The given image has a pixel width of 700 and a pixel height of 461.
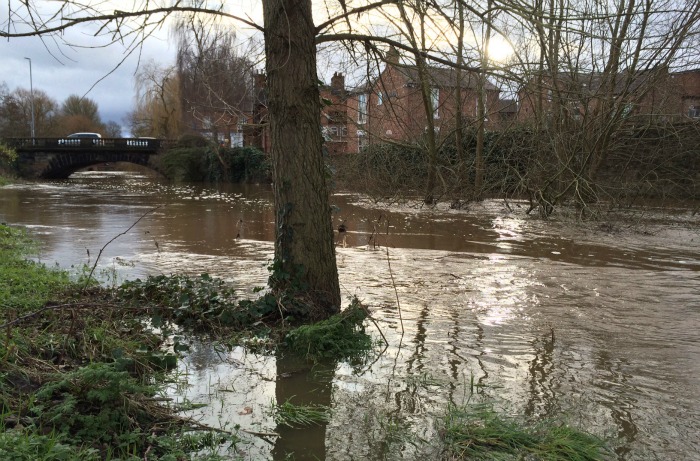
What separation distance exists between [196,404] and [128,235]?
9.38 m

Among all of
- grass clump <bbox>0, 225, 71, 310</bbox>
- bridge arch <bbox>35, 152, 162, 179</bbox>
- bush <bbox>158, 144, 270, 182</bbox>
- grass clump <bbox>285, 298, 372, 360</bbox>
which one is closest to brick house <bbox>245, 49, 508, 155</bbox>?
grass clump <bbox>285, 298, 372, 360</bbox>

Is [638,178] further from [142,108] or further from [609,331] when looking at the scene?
[142,108]

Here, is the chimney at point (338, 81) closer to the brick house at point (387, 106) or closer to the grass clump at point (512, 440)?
the brick house at point (387, 106)

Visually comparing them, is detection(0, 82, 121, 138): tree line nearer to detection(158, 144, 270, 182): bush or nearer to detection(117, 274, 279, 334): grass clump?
detection(158, 144, 270, 182): bush

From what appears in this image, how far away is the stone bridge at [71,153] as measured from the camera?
43438mm

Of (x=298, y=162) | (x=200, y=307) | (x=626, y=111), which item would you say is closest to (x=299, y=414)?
(x=200, y=307)

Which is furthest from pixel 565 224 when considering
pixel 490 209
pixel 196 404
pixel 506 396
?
pixel 196 404

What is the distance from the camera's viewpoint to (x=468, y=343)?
16.6 ft

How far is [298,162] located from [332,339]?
5.65 feet

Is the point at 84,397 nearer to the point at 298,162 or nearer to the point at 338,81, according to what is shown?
the point at 298,162

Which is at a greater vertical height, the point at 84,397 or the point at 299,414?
the point at 84,397

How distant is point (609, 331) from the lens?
558 centimetres

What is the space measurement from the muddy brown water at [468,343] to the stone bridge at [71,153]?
35.4 m

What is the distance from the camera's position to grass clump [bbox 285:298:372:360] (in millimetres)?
4668
